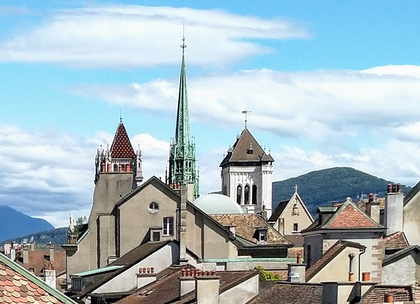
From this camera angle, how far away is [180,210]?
72.4 meters

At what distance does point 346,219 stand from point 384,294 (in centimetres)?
1890

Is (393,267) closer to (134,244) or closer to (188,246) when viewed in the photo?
(188,246)

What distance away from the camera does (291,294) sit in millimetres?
39188

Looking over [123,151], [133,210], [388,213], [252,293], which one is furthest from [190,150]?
[252,293]

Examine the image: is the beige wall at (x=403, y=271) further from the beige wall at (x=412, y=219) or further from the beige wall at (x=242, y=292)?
the beige wall at (x=412, y=219)

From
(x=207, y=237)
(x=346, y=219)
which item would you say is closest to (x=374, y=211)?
(x=346, y=219)

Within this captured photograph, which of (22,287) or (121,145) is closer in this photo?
(22,287)

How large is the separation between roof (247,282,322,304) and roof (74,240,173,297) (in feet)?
53.9

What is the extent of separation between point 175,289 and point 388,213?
13194mm

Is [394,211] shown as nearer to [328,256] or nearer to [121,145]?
[328,256]

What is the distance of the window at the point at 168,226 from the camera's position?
76000 millimetres

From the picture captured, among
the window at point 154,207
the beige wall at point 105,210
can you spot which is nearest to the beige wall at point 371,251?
the window at point 154,207

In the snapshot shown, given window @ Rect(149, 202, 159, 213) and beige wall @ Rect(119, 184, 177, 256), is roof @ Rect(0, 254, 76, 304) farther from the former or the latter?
window @ Rect(149, 202, 159, 213)

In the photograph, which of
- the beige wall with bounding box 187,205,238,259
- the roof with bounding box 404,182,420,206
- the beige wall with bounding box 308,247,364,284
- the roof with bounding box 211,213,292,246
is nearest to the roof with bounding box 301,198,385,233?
the roof with bounding box 404,182,420,206
